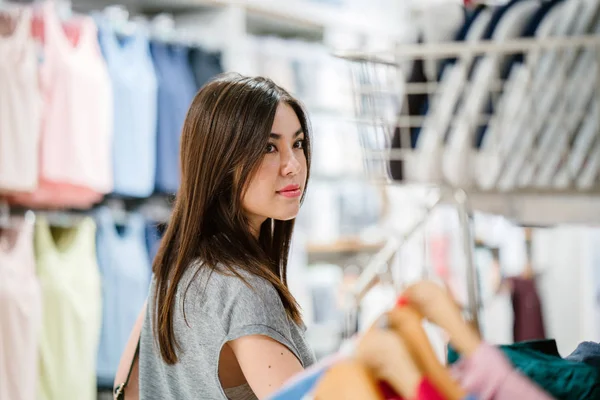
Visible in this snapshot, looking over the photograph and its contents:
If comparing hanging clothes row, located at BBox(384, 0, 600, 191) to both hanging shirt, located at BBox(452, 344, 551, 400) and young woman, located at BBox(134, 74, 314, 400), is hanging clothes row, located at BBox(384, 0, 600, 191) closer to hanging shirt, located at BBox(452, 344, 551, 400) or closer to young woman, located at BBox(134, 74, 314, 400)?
young woman, located at BBox(134, 74, 314, 400)

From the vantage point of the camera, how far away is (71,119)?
283cm

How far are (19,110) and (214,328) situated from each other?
1678 mm

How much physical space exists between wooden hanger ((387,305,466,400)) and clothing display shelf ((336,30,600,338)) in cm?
37

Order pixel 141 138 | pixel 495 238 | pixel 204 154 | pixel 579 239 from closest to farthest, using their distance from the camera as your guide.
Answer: pixel 204 154
pixel 141 138
pixel 579 239
pixel 495 238

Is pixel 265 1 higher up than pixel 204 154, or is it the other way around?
pixel 265 1

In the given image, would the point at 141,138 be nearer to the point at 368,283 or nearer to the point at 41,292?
the point at 41,292

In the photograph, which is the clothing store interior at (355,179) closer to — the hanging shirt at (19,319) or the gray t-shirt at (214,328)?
the hanging shirt at (19,319)

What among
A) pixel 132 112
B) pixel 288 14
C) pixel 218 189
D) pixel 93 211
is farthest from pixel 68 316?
pixel 288 14

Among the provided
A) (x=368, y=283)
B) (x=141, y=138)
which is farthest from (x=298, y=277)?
(x=368, y=283)

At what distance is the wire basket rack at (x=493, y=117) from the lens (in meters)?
1.19

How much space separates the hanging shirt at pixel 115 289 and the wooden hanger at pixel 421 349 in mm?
2214

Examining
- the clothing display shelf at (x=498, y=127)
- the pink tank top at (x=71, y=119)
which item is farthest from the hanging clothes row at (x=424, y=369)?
the pink tank top at (x=71, y=119)

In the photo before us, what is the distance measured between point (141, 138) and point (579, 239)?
6.34ft

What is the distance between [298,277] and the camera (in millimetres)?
3879
